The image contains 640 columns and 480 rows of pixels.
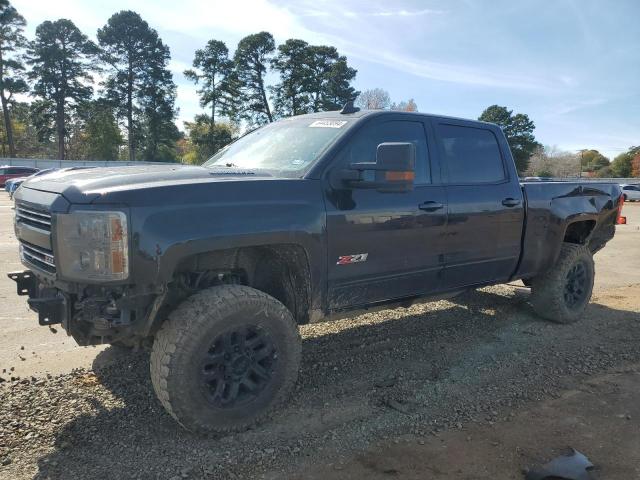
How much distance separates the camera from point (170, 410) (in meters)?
2.96

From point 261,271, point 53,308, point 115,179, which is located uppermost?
point 115,179

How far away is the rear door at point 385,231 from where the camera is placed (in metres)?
3.58

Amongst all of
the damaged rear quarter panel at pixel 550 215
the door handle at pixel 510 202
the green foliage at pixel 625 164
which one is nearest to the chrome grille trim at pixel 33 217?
the door handle at pixel 510 202

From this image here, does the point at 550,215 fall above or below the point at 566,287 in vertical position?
above

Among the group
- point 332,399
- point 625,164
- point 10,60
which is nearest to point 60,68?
point 10,60

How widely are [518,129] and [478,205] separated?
4478 cm

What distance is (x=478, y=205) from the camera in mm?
4539

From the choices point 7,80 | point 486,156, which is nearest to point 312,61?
point 7,80

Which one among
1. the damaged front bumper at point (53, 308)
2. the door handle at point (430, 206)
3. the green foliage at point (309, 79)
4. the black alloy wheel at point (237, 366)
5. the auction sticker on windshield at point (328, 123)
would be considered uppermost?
the green foliage at point (309, 79)

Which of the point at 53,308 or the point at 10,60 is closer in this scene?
the point at 53,308

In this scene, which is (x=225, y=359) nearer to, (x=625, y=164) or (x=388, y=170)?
(x=388, y=170)

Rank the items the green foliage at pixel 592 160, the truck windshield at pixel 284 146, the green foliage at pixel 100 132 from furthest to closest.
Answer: the green foliage at pixel 592 160, the green foliage at pixel 100 132, the truck windshield at pixel 284 146

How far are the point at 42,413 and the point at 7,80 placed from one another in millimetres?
51631

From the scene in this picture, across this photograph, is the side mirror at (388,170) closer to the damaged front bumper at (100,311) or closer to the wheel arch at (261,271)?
the wheel arch at (261,271)
